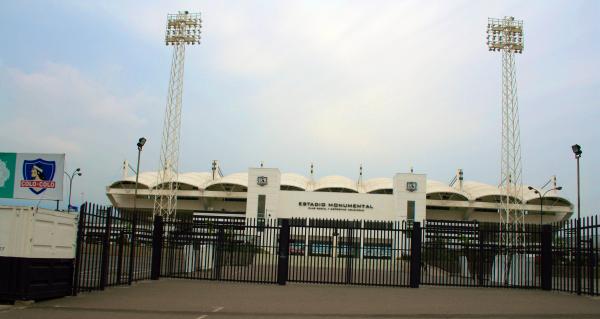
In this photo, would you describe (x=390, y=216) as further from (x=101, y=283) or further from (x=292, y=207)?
(x=101, y=283)

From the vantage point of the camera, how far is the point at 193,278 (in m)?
20.3

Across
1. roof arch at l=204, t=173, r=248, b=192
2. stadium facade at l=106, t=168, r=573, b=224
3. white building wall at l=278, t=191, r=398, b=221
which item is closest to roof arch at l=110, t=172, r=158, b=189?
stadium facade at l=106, t=168, r=573, b=224

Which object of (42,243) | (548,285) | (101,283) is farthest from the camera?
(548,285)

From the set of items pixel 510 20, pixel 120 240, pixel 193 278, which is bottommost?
pixel 193 278

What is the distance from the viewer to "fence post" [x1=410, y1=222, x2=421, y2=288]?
1939cm

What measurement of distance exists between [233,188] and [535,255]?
7022 centimetres

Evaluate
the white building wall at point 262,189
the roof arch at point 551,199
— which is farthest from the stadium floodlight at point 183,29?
the roof arch at point 551,199

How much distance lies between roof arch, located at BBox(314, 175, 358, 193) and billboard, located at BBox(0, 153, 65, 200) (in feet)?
243

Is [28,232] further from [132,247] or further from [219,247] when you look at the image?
[219,247]

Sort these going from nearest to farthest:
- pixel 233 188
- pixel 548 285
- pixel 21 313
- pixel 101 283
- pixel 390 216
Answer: pixel 21 313 < pixel 101 283 < pixel 548 285 < pixel 390 216 < pixel 233 188

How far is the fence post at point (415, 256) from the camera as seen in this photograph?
19391 mm

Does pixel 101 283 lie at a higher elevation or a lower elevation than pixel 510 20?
lower

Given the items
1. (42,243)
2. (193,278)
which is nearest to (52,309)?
(42,243)

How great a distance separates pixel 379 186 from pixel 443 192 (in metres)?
9.57
